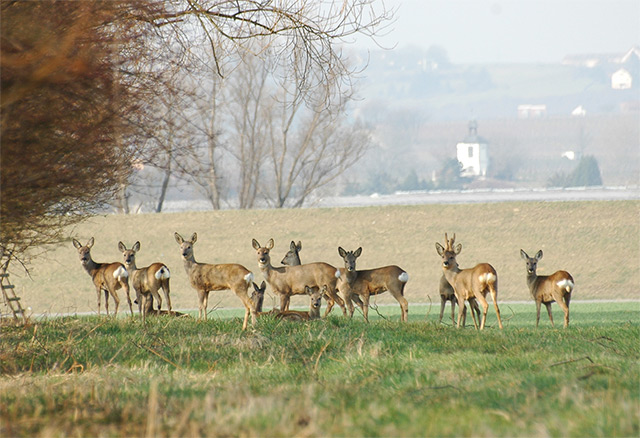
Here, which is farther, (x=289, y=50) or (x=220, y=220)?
(x=220, y=220)

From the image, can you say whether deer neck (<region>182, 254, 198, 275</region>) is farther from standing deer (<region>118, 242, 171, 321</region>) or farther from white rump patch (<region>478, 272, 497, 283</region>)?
white rump patch (<region>478, 272, 497, 283</region>)

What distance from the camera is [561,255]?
32812mm

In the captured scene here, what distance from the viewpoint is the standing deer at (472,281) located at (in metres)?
13.2

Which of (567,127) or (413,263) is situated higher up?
(567,127)

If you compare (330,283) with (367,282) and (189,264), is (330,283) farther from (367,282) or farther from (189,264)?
(189,264)

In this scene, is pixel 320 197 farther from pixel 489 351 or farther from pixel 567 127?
pixel 567 127

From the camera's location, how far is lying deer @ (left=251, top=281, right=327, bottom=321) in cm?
1228

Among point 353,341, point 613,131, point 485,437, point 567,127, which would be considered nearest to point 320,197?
point 353,341

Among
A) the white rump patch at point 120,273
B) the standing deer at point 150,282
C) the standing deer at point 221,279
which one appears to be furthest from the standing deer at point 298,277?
the white rump patch at point 120,273

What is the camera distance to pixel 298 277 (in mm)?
13930

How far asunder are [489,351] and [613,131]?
151408 millimetres

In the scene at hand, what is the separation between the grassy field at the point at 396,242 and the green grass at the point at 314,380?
1709 centimetres

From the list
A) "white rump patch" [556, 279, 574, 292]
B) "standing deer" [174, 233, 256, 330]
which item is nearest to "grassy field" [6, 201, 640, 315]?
"white rump patch" [556, 279, 574, 292]

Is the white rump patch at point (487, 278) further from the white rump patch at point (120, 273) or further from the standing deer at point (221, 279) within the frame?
the white rump patch at point (120, 273)
